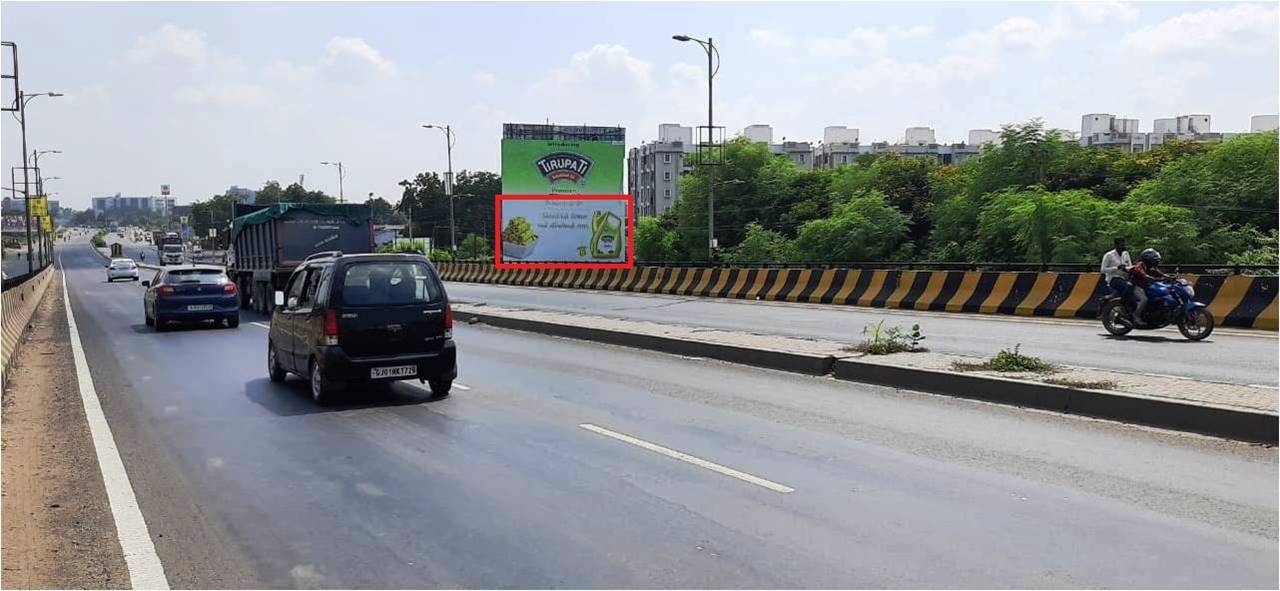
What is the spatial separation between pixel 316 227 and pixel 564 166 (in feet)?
→ 93.2

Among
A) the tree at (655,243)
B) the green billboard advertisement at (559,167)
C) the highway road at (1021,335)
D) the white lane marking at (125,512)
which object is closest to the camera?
the white lane marking at (125,512)

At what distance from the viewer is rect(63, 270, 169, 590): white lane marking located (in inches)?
211

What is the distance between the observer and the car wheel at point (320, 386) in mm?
10797

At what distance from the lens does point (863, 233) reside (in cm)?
7131

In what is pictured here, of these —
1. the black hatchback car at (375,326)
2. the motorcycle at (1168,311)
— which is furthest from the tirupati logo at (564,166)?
the black hatchback car at (375,326)

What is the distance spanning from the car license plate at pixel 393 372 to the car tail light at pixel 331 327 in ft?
1.64

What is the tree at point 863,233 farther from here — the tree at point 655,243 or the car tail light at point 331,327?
the car tail light at point 331,327

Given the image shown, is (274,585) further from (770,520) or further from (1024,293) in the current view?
(1024,293)

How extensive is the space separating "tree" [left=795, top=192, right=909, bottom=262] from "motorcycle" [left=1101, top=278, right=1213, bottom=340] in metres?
54.9

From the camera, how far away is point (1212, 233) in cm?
5303

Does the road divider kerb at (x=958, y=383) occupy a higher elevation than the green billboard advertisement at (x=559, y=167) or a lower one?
lower

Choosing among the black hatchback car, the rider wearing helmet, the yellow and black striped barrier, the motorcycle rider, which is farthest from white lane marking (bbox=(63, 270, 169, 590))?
the yellow and black striped barrier

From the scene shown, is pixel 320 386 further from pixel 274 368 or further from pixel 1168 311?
pixel 1168 311

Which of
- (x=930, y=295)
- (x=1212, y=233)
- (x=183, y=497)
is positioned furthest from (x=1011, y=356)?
→ (x=1212, y=233)
